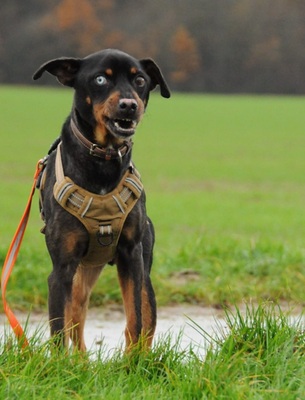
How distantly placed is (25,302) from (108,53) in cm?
291

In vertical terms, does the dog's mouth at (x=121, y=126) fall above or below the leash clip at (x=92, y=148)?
above

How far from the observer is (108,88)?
167 inches

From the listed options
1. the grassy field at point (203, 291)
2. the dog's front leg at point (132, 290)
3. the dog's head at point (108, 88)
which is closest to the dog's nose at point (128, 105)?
the dog's head at point (108, 88)

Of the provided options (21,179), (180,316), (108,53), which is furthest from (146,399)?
(21,179)

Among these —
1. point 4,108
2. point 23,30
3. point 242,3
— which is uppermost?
point 242,3

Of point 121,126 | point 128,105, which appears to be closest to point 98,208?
point 121,126

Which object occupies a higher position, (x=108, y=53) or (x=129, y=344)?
(x=108, y=53)

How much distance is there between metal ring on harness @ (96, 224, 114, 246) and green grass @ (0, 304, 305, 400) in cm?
57

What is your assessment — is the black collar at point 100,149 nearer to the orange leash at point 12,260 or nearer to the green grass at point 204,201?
the orange leash at point 12,260

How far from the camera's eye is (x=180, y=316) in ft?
21.0

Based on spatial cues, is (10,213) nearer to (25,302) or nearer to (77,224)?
(25,302)

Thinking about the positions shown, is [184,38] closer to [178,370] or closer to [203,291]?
[203,291]

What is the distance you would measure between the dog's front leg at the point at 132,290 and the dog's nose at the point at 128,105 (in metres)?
0.78

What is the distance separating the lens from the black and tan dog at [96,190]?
4297 mm
